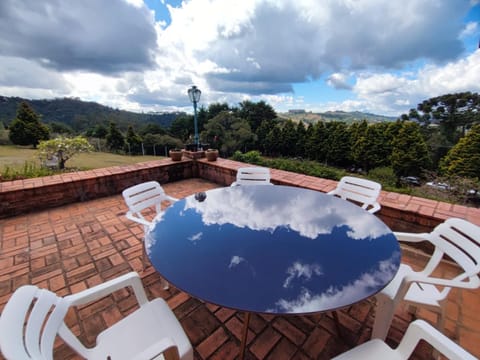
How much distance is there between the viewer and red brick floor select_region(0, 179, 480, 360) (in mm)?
1129

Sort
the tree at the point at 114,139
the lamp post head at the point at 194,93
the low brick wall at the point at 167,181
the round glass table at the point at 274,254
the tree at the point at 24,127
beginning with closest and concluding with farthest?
the round glass table at the point at 274,254, the low brick wall at the point at 167,181, the lamp post head at the point at 194,93, the tree at the point at 24,127, the tree at the point at 114,139

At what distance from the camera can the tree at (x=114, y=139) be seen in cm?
1991

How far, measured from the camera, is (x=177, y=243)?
3.40 feet

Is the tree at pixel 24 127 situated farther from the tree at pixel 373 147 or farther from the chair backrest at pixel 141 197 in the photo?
the tree at pixel 373 147

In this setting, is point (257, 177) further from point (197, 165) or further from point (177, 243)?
point (197, 165)

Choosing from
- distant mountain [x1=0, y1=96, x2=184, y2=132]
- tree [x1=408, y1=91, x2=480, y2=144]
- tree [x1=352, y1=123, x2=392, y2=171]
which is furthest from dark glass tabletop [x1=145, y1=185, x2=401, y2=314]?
tree [x1=408, y1=91, x2=480, y2=144]

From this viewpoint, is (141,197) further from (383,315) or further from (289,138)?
(289,138)

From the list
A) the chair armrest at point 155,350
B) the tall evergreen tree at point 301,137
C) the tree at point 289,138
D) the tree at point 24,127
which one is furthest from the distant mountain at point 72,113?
the tall evergreen tree at point 301,137

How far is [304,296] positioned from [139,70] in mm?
8559

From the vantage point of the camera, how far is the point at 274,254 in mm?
938

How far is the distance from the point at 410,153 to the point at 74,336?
17167 millimetres

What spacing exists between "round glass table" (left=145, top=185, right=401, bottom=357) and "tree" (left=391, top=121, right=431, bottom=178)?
51.2 feet

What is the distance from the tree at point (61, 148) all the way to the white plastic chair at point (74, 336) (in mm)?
5992

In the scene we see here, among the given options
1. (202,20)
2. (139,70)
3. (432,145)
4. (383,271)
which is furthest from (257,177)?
(432,145)
